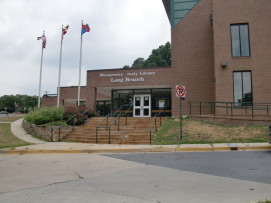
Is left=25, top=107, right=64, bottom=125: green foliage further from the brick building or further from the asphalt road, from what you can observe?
the asphalt road

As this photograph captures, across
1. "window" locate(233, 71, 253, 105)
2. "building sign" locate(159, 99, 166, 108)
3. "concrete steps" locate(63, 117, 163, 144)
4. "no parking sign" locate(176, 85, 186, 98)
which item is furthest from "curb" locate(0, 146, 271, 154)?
"building sign" locate(159, 99, 166, 108)

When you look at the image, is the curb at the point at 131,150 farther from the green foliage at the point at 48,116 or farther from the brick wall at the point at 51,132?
the green foliage at the point at 48,116

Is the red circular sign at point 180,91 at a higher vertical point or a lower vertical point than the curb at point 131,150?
higher

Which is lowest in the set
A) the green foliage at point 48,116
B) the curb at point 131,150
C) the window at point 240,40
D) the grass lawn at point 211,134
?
the curb at point 131,150

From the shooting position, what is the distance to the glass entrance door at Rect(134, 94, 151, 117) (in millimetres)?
25281

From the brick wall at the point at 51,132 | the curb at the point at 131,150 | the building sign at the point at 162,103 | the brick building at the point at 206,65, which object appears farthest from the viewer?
the building sign at the point at 162,103

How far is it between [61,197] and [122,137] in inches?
383

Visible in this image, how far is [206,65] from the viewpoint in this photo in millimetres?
21828

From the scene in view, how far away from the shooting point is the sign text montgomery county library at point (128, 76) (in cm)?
2278

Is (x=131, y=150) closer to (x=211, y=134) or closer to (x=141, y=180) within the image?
(x=211, y=134)

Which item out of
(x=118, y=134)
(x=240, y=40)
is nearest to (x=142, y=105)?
(x=118, y=134)

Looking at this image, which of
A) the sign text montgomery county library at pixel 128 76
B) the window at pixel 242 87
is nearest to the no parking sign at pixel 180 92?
the window at pixel 242 87

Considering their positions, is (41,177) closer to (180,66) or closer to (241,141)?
(241,141)

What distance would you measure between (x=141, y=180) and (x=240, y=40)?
16777 millimetres
